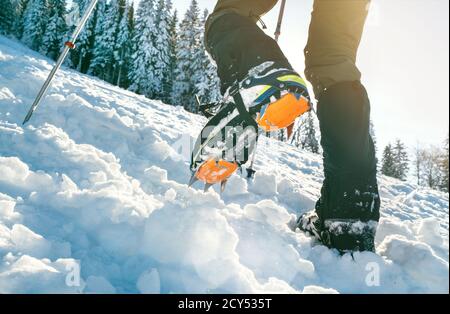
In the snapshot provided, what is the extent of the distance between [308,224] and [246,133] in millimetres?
724

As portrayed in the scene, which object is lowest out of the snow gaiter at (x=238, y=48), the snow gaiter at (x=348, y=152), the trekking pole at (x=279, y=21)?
the snow gaiter at (x=348, y=152)

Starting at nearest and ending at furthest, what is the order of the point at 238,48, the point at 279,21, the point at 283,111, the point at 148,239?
the point at 148,239 → the point at 283,111 → the point at 238,48 → the point at 279,21

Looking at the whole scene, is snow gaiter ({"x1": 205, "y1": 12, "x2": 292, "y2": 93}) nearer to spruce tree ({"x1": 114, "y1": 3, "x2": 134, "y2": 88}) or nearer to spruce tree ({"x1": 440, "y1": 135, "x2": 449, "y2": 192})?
spruce tree ({"x1": 114, "y1": 3, "x2": 134, "y2": 88})

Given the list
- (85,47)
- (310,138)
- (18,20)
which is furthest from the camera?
(18,20)

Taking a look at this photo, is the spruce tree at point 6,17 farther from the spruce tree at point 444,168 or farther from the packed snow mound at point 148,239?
the spruce tree at point 444,168

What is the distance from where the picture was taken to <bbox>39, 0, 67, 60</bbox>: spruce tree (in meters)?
40.2

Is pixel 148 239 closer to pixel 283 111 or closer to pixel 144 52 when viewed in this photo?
pixel 283 111

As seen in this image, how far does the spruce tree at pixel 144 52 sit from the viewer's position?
35.3 meters

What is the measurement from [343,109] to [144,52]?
36112 mm

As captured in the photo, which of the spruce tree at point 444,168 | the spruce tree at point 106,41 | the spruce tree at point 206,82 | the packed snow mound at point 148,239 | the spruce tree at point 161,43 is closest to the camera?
the packed snow mound at point 148,239

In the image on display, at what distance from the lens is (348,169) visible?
1.90 meters

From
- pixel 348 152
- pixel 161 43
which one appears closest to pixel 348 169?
pixel 348 152

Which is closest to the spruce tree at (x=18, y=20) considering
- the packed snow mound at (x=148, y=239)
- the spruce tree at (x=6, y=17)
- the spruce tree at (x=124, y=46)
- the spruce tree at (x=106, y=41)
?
the spruce tree at (x=6, y=17)

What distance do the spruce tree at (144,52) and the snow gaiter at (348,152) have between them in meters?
35.3
